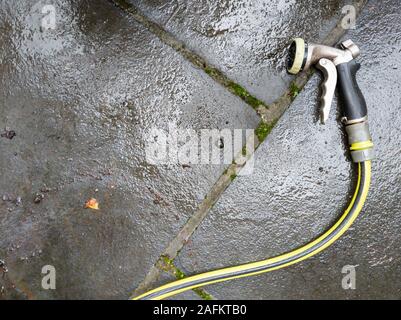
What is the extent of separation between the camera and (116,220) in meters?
1.86

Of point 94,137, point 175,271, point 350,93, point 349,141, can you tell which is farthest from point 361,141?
point 94,137

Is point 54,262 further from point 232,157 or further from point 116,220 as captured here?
point 232,157

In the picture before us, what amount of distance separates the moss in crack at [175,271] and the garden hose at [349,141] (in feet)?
0.16

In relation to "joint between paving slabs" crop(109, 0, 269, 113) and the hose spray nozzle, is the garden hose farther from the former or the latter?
"joint between paving slabs" crop(109, 0, 269, 113)

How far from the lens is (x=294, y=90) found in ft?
6.16

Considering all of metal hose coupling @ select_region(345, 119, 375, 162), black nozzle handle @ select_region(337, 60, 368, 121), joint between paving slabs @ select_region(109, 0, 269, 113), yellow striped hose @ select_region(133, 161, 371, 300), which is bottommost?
yellow striped hose @ select_region(133, 161, 371, 300)

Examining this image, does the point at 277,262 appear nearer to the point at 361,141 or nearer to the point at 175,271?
the point at 175,271

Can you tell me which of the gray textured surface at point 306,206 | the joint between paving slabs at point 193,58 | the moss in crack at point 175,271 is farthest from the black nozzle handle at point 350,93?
the moss in crack at point 175,271

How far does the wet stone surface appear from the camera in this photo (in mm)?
1854

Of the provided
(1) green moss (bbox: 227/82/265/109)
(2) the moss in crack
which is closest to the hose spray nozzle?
(1) green moss (bbox: 227/82/265/109)

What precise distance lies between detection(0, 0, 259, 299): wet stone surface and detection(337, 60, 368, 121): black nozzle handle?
38 centimetres

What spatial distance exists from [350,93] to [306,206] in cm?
50
